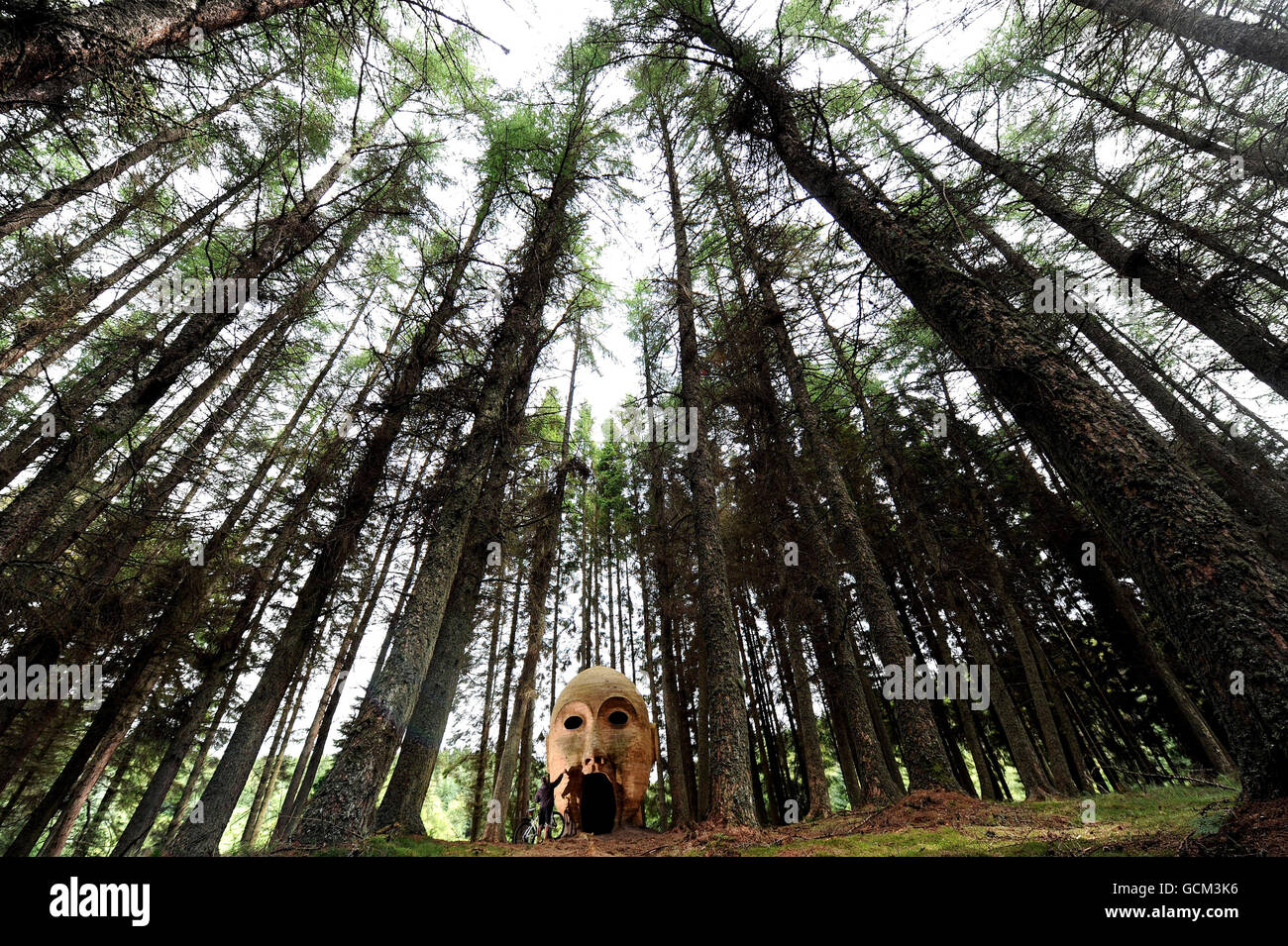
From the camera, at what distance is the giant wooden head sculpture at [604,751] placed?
8.73 m

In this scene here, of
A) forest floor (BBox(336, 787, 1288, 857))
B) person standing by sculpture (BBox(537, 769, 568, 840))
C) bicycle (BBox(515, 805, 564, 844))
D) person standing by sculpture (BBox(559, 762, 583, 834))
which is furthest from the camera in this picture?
person standing by sculpture (BBox(559, 762, 583, 834))

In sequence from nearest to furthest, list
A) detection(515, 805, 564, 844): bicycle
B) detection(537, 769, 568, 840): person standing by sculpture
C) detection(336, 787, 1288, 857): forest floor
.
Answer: detection(336, 787, 1288, 857): forest floor
detection(515, 805, 564, 844): bicycle
detection(537, 769, 568, 840): person standing by sculpture

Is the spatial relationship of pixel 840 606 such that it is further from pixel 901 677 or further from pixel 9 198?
pixel 9 198

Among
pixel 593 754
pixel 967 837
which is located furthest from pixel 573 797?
pixel 967 837

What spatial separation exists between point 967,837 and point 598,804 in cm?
684

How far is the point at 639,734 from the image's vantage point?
9055 mm

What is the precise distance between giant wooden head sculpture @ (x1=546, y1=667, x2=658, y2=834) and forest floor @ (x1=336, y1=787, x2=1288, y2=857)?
1.59 m

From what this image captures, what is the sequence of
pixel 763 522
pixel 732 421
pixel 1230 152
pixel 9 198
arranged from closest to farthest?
1. pixel 9 198
2. pixel 1230 152
3. pixel 763 522
4. pixel 732 421

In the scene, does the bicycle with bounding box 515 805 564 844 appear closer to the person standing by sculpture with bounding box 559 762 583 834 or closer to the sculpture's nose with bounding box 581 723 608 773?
the person standing by sculpture with bounding box 559 762 583 834

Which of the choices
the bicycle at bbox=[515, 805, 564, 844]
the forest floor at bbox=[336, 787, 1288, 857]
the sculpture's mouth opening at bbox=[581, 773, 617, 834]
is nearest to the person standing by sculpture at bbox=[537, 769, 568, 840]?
the bicycle at bbox=[515, 805, 564, 844]

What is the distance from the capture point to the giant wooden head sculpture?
344 inches
